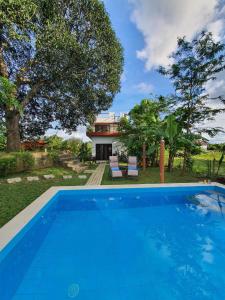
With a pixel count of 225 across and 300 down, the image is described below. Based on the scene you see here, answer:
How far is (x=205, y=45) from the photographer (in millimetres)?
11555

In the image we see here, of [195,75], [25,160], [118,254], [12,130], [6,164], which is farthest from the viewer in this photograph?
[12,130]

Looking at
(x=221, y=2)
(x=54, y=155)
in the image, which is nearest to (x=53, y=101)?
(x=54, y=155)

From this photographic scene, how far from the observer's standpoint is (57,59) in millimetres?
12359

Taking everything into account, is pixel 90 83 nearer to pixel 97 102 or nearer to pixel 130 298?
pixel 97 102

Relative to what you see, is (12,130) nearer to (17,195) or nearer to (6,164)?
(6,164)

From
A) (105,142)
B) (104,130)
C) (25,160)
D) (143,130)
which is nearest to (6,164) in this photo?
(25,160)

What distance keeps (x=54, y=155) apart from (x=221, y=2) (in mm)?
14842

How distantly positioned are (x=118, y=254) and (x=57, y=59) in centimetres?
1220

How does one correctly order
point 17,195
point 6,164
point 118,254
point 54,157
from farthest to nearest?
point 54,157, point 6,164, point 17,195, point 118,254

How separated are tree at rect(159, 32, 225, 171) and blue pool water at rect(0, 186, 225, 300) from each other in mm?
7149

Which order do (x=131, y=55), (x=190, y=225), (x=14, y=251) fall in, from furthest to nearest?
(x=131, y=55) < (x=190, y=225) < (x=14, y=251)

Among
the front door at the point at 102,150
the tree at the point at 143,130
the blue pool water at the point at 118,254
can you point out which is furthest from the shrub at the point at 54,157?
the blue pool water at the point at 118,254

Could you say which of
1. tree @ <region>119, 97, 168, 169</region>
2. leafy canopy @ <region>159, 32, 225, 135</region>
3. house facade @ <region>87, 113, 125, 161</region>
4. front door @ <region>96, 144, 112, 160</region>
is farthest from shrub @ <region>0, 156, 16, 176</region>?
front door @ <region>96, 144, 112, 160</region>

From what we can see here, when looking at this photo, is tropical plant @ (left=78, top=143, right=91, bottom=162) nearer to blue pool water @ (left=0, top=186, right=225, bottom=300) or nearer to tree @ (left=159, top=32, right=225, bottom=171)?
tree @ (left=159, top=32, right=225, bottom=171)
